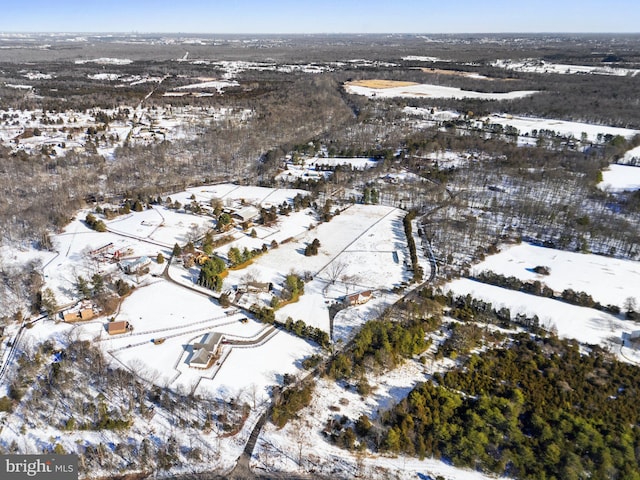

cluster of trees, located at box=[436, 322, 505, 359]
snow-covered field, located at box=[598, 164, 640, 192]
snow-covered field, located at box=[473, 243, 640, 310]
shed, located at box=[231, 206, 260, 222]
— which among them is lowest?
cluster of trees, located at box=[436, 322, 505, 359]

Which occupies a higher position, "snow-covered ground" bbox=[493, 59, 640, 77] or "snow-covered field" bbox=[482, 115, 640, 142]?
"snow-covered ground" bbox=[493, 59, 640, 77]

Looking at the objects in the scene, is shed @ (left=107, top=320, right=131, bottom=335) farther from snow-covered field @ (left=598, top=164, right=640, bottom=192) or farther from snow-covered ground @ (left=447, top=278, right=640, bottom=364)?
snow-covered field @ (left=598, top=164, right=640, bottom=192)

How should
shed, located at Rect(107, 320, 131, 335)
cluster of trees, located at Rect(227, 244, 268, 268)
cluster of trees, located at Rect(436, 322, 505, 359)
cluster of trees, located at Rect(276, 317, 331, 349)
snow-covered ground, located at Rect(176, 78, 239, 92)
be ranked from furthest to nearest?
snow-covered ground, located at Rect(176, 78, 239, 92) < cluster of trees, located at Rect(227, 244, 268, 268) < shed, located at Rect(107, 320, 131, 335) < cluster of trees, located at Rect(276, 317, 331, 349) < cluster of trees, located at Rect(436, 322, 505, 359)

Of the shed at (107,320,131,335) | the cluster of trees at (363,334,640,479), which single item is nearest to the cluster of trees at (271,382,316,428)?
the cluster of trees at (363,334,640,479)

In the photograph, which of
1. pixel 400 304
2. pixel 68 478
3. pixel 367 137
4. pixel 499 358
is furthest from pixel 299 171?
pixel 68 478

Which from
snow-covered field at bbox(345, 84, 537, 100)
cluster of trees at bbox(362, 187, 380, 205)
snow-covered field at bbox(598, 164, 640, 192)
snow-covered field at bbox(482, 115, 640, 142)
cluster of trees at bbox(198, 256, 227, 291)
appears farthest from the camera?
snow-covered field at bbox(345, 84, 537, 100)

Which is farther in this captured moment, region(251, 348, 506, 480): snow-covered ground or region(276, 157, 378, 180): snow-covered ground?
region(276, 157, 378, 180): snow-covered ground
